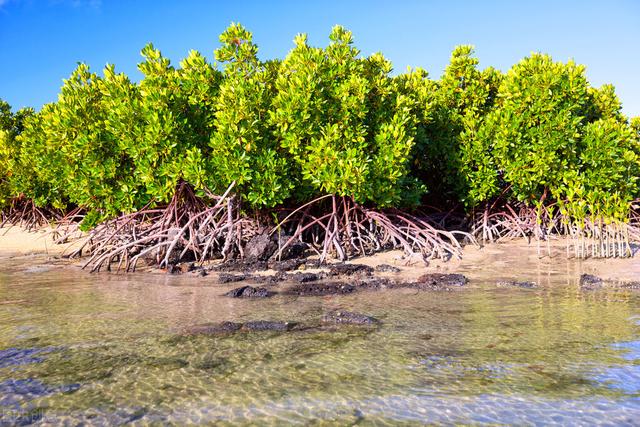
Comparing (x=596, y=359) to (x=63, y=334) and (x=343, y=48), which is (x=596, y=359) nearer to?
(x=63, y=334)

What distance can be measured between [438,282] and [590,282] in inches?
82.4

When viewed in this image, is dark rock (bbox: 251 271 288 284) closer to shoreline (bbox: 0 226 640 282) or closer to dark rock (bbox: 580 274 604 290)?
shoreline (bbox: 0 226 640 282)

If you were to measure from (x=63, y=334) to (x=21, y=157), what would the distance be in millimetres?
12841

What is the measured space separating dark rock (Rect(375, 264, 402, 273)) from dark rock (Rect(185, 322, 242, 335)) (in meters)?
3.92

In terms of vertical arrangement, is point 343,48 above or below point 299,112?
above

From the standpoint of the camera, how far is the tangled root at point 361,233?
31.7 feet

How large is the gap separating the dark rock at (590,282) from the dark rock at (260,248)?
5.38 m

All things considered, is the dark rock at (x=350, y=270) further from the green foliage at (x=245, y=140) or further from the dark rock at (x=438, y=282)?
the green foliage at (x=245, y=140)

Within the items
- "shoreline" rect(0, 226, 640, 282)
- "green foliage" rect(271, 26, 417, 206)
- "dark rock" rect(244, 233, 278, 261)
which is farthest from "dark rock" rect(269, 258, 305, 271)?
"green foliage" rect(271, 26, 417, 206)

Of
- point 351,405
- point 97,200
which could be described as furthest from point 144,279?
point 351,405

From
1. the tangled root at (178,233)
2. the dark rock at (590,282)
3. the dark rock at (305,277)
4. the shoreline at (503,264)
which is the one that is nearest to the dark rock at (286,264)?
the shoreline at (503,264)

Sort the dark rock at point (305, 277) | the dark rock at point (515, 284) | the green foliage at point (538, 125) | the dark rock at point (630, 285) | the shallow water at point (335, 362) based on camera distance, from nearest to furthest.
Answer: the shallow water at point (335, 362), the dark rock at point (630, 285), the dark rock at point (515, 284), the dark rock at point (305, 277), the green foliage at point (538, 125)

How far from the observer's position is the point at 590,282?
23.4 feet

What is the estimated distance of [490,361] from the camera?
12.5 ft
